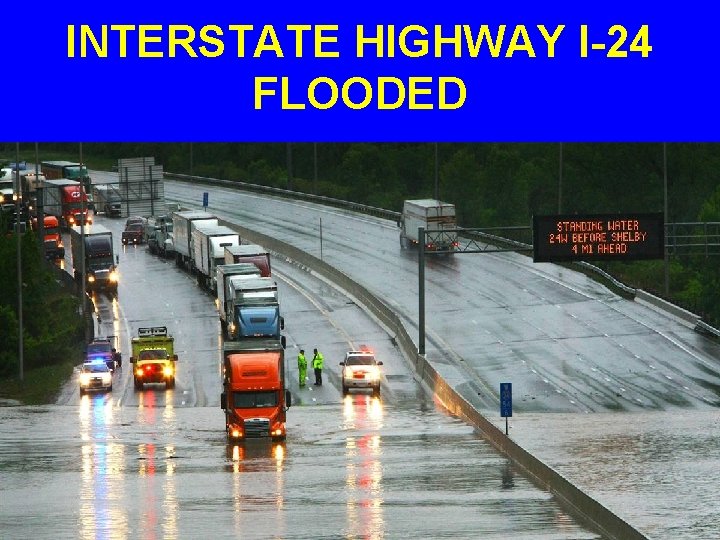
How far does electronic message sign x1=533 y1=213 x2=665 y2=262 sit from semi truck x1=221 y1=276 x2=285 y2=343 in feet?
55.3

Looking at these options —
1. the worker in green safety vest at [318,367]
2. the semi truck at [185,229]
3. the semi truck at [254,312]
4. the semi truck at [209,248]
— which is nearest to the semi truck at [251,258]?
the semi truck at [209,248]

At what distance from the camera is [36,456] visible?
152ft

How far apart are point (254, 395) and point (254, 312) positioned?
1844 centimetres

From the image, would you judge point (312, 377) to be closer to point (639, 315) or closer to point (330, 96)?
point (639, 315)

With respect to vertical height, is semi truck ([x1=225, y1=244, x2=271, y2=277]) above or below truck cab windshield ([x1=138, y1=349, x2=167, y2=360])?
above

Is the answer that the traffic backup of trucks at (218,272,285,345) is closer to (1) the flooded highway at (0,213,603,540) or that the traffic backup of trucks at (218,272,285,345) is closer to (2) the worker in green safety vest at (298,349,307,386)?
(2) the worker in green safety vest at (298,349,307,386)

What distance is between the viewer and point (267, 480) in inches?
1617

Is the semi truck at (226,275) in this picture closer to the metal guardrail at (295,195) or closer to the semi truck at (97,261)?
the semi truck at (97,261)

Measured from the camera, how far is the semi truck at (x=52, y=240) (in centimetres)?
10256

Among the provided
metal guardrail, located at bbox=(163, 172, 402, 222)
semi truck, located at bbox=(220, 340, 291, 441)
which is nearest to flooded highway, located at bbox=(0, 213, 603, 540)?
semi truck, located at bbox=(220, 340, 291, 441)

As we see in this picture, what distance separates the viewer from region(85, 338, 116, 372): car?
70562 mm

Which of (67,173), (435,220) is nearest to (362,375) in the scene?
(435,220)

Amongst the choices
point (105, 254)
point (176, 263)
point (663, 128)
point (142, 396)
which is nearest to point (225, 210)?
point (176, 263)

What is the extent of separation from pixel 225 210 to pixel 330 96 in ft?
330
